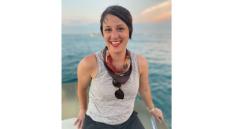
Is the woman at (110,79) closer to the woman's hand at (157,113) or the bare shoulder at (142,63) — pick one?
the bare shoulder at (142,63)

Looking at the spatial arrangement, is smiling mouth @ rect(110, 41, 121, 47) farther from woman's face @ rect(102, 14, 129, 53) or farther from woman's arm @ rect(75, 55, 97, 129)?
woman's arm @ rect(75, 55, 97, 129)

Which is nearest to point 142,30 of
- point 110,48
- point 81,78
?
point 110,48

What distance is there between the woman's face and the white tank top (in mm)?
74

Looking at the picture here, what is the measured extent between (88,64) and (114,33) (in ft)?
0.68

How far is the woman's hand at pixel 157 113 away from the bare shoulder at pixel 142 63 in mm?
235

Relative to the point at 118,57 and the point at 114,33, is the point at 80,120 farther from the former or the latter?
the point at 114,33

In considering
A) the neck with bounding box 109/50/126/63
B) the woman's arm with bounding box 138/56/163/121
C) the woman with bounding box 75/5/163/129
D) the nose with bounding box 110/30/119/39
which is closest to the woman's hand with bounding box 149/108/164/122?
the woman's arm with bounding box 138/56/163/121

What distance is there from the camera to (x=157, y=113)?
1.98m

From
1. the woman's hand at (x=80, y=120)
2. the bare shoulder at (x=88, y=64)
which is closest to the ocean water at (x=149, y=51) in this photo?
the bare shoulder at (x=88, y=64)

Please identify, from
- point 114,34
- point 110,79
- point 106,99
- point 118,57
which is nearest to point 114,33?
point 114,34

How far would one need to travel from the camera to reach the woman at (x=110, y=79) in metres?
1.83
